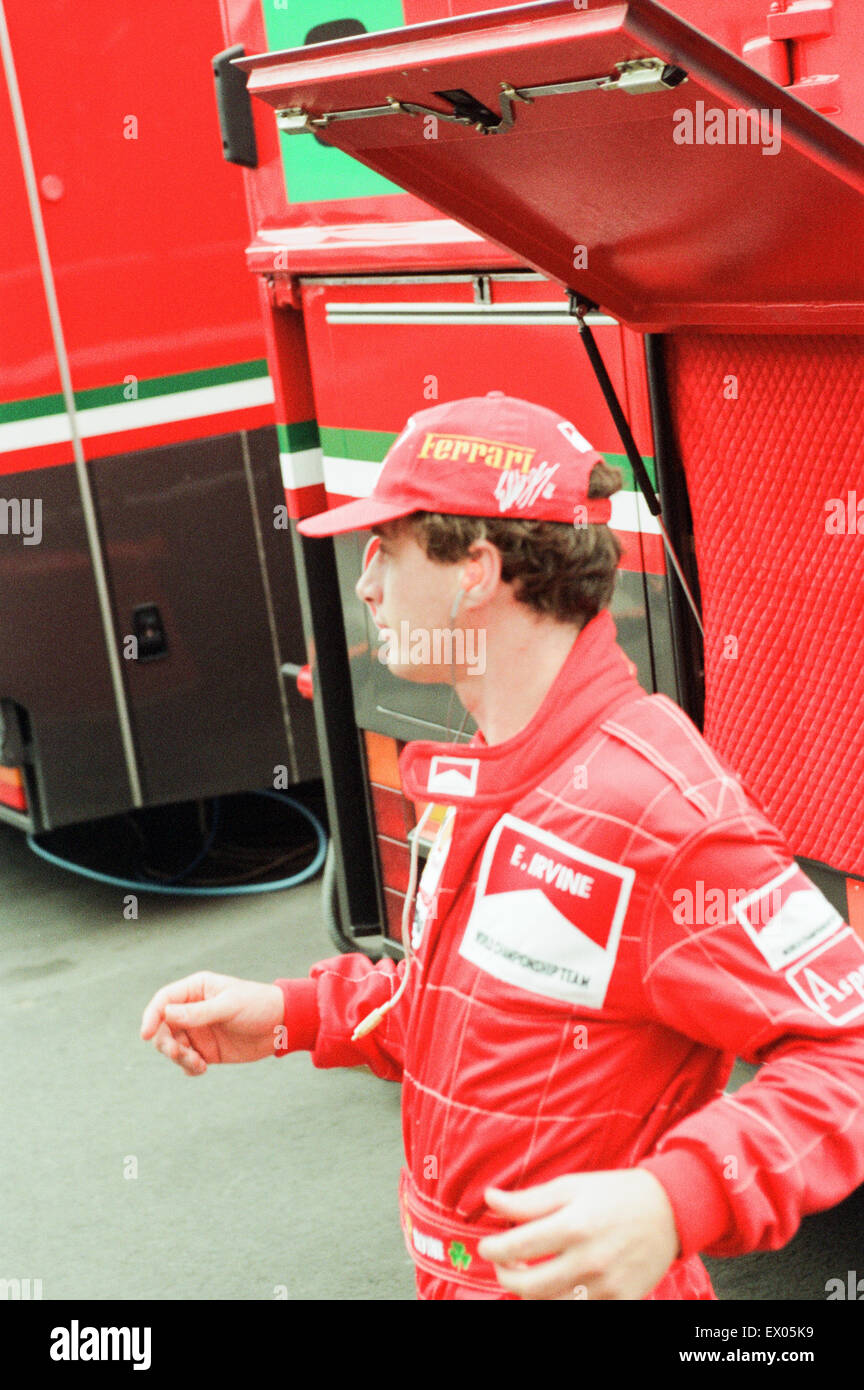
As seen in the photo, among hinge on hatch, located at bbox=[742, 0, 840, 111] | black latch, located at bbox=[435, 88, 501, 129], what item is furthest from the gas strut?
black latch, located at bbox=[435, 88, 501, 129]

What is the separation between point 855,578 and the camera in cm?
237

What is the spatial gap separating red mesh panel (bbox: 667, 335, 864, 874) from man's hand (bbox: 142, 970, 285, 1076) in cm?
78

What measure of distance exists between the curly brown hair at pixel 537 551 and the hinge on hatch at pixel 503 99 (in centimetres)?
38

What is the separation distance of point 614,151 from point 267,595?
315 centimetres

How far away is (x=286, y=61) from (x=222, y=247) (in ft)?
9.36

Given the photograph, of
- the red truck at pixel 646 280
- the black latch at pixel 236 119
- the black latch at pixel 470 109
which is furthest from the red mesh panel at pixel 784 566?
the black latch at pixel 236 119

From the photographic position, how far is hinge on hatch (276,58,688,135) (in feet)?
5.55

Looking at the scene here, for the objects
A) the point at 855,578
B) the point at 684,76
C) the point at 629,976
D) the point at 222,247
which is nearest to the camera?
the point at 629,976

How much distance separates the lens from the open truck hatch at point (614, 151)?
5.63 feet

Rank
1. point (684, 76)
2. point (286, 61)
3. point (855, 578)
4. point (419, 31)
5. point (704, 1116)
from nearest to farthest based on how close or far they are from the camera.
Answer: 1. point (704, 1116)
2. point (684, 76)
3. point (419, 31)
4. point (286, 61)
5. point (855, 578)

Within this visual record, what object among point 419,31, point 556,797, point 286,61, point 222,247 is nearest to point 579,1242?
point 556,797

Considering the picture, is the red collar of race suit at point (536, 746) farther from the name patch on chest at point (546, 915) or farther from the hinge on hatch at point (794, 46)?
the hinge on hatch at point (794, 46)

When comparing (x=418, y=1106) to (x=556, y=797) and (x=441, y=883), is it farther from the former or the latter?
(x=556, y=797)

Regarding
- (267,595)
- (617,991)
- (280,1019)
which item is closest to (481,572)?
(617,991)
